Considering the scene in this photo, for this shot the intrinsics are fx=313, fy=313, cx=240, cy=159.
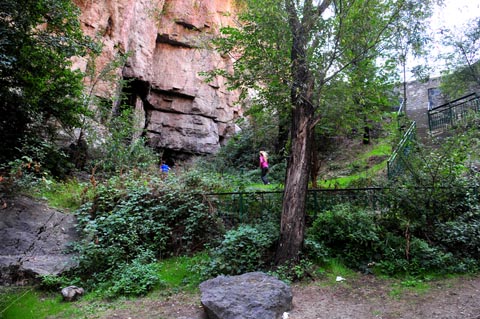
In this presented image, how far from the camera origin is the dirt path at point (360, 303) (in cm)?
454

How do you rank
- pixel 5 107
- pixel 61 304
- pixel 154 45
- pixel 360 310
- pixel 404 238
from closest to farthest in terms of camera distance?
pixel 360 310
pixel 61 304
pixel 404 238
pixel 5 107
pixel 154 45

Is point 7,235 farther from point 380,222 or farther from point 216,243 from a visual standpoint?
point 380,222

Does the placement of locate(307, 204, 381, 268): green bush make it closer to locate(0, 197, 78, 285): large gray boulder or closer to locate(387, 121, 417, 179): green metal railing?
locate(387, 121, 417, 179): green metal railing

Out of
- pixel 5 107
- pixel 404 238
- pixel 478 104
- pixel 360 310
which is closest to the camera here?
pixel 360 310

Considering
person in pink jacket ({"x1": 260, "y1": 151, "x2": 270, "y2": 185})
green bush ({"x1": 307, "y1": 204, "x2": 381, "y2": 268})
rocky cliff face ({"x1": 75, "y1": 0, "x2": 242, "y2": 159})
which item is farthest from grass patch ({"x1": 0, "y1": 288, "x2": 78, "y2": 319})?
rocky cliff face ({"x1": 75, "y1": 0, "x2": 242, "y2": 159})

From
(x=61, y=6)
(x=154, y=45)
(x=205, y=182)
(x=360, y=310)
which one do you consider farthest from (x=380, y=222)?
(x=154, y=45)

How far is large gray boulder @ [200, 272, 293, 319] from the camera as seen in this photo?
4285 millimetres

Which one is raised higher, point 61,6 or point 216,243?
point 61,6

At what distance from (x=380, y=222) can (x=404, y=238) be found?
612mm

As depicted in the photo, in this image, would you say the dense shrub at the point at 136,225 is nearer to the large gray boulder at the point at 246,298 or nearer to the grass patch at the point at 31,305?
the grass patch at the point at 31,305

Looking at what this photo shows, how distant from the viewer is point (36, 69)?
28.0ft

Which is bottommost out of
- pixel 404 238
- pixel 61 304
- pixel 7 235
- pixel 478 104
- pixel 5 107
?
pixel 61 304

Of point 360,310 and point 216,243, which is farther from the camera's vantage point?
point 216,243

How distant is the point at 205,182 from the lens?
27.5 ft
